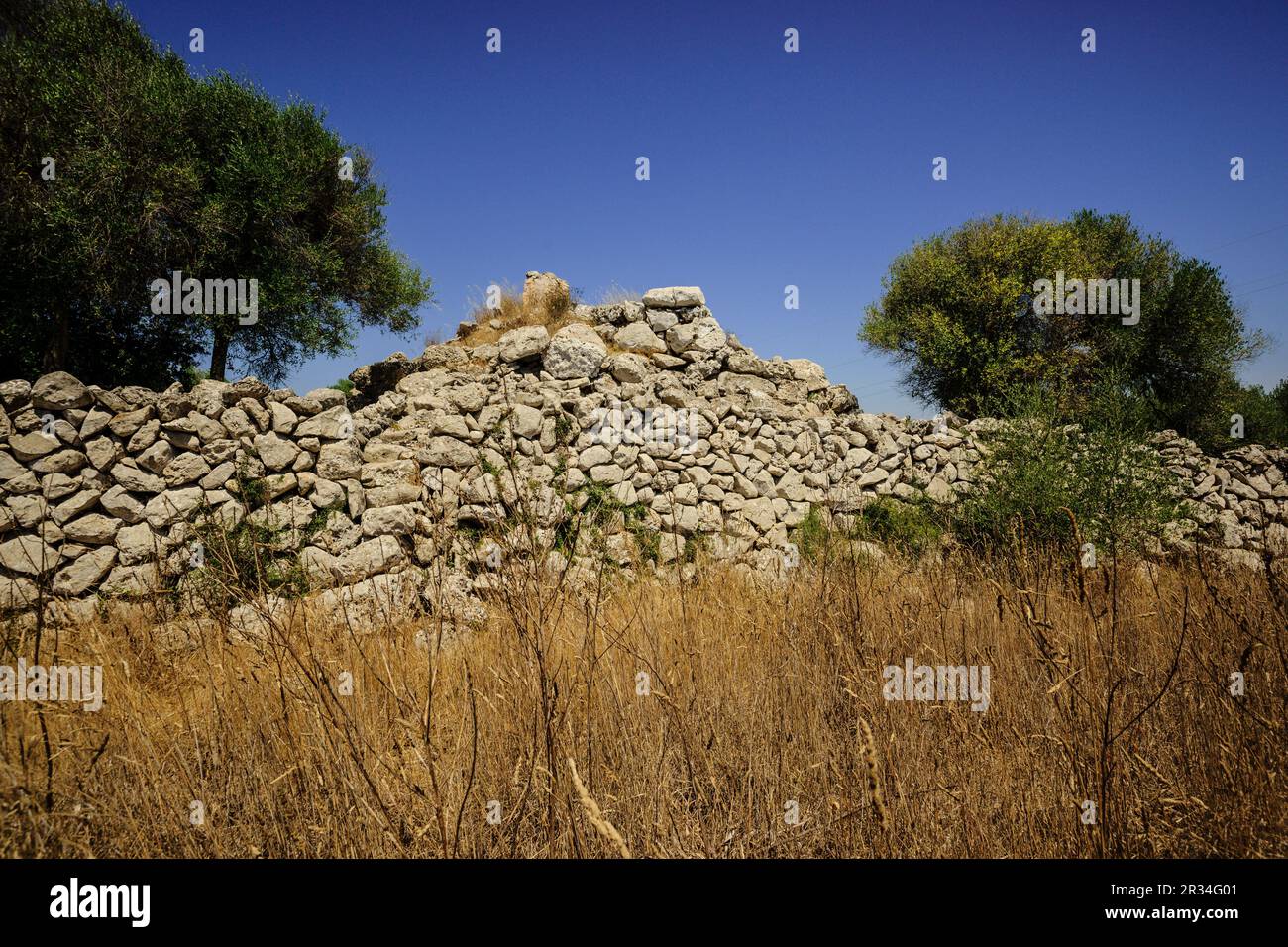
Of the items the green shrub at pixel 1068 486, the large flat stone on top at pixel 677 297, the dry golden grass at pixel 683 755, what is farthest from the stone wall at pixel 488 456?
the dry golden grass at pixel 683 755

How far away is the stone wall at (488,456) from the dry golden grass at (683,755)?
5.35 feet

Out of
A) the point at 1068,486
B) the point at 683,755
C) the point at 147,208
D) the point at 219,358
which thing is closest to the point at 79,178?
the point at 147,208

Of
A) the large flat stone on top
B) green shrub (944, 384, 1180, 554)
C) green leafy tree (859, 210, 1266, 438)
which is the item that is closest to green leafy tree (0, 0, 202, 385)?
the large flat stone on top

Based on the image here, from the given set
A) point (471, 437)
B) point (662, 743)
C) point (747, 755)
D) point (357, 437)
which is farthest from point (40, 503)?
point (747, 755)

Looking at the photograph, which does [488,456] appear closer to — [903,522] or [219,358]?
[903,522]

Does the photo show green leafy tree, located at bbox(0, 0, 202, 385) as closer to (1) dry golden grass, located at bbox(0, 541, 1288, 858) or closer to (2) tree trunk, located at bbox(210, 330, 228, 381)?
(2) tree trunk, located at bbox(210, 330, 228, 381)

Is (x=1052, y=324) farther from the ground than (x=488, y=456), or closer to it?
farther from the ground

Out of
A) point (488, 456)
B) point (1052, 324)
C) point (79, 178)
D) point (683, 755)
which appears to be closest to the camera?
point (683, 755)

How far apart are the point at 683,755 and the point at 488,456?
17.2 feet

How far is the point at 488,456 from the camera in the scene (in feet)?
23.4

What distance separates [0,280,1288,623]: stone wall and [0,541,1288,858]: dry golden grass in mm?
1630

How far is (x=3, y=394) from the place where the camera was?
19.3 ft
